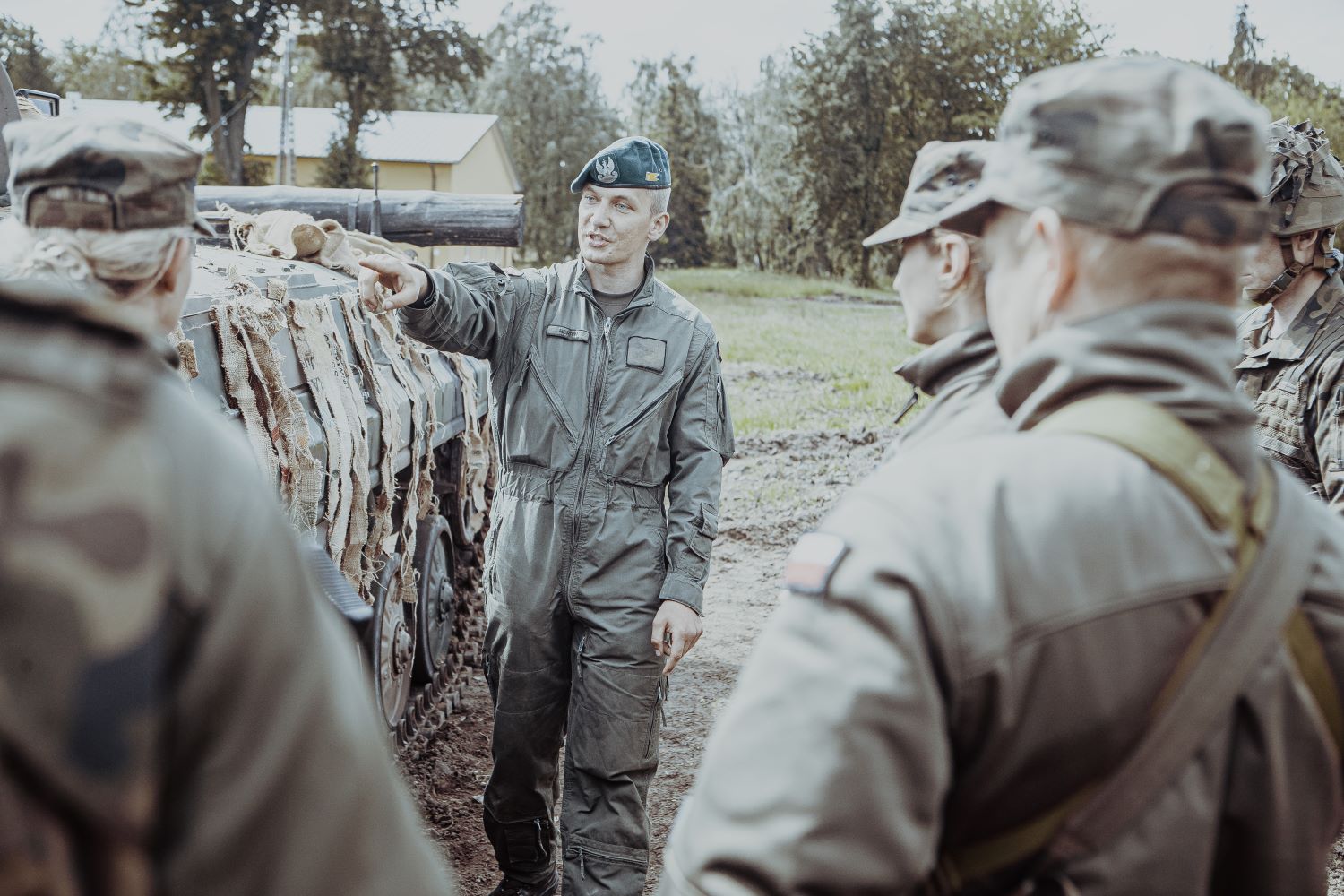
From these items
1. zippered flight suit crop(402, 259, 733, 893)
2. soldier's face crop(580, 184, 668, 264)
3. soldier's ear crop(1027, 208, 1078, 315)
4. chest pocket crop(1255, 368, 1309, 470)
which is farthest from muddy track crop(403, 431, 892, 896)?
soldier's ear crop(1027, 208, 1078, 315)

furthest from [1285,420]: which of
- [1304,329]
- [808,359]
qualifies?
[808,359]

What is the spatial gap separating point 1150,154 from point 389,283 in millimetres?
2622

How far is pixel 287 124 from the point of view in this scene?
3319 centimetres

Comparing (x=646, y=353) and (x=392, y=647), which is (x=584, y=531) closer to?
(x=646, y=353)

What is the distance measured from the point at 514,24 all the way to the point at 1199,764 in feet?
181

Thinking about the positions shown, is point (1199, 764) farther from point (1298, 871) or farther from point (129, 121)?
point (129, 121)

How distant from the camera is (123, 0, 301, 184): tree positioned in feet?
99.1

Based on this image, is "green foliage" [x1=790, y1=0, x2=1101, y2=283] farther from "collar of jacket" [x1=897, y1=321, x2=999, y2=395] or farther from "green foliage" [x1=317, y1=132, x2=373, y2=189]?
"collar of jacket" [x1=897, y1=321, x2=999, y2=395]

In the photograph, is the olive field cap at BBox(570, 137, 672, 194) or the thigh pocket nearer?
the thigh pocket

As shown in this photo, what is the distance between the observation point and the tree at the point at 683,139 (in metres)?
53.3

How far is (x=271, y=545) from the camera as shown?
0.89 metres

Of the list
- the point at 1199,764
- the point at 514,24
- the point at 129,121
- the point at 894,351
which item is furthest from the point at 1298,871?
the point at 514,24

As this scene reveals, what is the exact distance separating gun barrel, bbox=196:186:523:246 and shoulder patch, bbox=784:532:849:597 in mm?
7032

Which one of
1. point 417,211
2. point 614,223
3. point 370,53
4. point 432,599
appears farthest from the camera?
point 370,53
